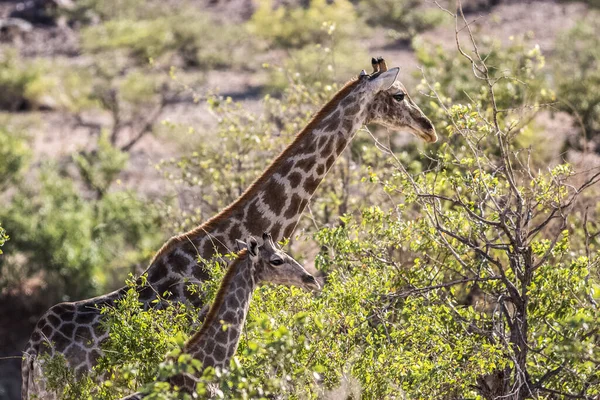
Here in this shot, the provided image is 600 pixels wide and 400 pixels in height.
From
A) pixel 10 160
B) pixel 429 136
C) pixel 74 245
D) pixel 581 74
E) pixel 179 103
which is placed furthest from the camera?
pixel 179 103

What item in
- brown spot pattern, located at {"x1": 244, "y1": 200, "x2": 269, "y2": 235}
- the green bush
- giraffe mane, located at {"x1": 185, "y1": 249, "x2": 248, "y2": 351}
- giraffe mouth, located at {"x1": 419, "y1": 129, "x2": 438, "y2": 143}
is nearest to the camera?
giraffe mane, located at {"x1": 185, "y1": 249, "x2": 248, "y2": 351}

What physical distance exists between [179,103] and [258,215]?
31.5 metres

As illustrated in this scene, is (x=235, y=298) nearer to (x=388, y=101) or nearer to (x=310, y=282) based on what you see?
(x=310, y=282)

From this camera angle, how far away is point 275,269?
7.91 metres

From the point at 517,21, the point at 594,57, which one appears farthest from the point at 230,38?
the point at 594,57

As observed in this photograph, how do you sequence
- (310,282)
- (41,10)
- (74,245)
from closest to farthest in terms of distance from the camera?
(310,282)
(74,245)
(41,10)

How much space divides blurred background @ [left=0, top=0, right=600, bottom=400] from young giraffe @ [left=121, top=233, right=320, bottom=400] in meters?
2.75

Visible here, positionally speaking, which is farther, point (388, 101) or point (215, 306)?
point (388, 101)

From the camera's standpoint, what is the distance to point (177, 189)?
58.0ft

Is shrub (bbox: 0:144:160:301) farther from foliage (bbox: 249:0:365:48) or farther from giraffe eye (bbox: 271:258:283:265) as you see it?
foliage (bbox: 249:0:365:48)

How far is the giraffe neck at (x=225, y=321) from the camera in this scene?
754 cm

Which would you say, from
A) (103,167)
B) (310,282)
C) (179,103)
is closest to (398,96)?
(310,282)

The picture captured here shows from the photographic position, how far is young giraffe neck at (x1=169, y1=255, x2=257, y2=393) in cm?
753

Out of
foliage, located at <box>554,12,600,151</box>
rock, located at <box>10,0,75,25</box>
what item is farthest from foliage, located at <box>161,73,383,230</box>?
rock, located at <box>10,0,75,25</box>
